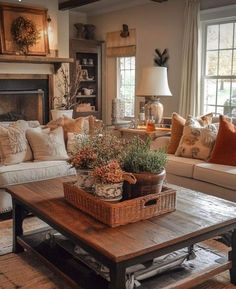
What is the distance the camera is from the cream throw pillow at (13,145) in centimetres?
383

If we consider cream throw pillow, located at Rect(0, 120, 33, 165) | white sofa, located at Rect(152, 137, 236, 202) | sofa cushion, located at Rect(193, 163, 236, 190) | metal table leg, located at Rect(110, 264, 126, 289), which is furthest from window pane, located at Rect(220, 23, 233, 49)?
metal table leg, located at Rect(110, 264, 126, 289)

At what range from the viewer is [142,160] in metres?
2.38

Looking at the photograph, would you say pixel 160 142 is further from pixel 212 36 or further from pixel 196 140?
pixel 212 36

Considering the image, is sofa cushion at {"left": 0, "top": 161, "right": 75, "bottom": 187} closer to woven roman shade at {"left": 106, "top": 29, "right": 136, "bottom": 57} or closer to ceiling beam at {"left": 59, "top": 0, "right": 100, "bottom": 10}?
ceiling beam at {"left": 59, "top": 0, "right": 100, "bottom": 10}

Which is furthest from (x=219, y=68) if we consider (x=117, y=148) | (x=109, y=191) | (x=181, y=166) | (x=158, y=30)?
(x=109, y=191)

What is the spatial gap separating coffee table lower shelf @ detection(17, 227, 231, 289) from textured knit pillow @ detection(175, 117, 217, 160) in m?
1.50

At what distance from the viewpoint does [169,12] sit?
6145 millimetres

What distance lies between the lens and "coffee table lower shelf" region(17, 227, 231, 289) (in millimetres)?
2213

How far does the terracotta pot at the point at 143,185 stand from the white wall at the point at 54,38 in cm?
425

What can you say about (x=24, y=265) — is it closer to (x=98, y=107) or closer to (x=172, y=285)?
(x=172, y=285)

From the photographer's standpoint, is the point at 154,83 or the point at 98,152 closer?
the point at 98,152

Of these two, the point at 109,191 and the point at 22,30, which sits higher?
the point at 22,30

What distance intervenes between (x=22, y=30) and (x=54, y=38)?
68 cm

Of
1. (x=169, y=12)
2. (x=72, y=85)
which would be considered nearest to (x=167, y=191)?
(x=169, y=12)
